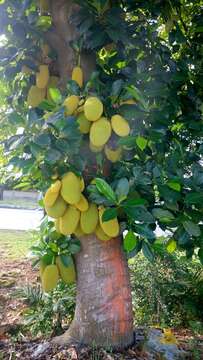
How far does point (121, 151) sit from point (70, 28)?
49 centimetres

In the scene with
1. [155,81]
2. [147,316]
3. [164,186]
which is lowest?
[147,316]

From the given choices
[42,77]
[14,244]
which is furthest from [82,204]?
[14,244]

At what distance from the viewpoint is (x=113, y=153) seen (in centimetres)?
112

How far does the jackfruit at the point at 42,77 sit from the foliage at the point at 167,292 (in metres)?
0.96

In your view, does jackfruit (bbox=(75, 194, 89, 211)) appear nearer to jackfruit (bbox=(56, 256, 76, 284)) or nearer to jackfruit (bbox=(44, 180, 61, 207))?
jackfruit (bbox=(44, 180, 61, 207))

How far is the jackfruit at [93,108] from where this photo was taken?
1010mm

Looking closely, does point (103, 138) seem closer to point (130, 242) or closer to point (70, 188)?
point (70, 188)

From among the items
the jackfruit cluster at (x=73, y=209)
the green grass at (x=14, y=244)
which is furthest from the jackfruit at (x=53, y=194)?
the green grass at (x=14, y=244)

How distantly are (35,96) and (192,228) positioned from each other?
0.69m

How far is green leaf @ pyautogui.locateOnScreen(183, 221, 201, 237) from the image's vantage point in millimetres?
1006

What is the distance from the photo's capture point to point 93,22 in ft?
3.77

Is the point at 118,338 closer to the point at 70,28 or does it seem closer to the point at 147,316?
the point at 147,316

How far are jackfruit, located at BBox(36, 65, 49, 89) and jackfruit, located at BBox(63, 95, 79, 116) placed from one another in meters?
0.25

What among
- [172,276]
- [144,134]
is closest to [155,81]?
[144,134]
